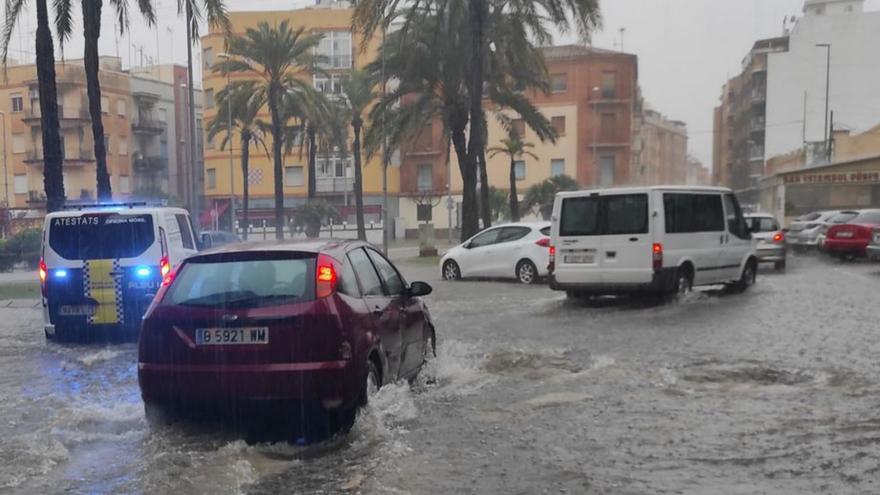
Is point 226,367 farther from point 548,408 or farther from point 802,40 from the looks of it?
point 802,40

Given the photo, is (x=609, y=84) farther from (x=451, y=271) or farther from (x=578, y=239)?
(x=578, y=239)

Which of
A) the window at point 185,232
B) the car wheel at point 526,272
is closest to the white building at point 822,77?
the car wheel at point 526,272

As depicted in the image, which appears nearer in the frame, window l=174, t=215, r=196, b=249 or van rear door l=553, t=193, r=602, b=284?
window l=174, t=215, r=196, b=249

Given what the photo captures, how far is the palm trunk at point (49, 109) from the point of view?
1727 centimetres

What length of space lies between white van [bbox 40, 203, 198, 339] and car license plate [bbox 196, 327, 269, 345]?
521 cm

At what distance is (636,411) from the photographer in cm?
689

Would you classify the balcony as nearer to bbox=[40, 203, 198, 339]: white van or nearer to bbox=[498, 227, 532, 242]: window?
bbox=[498, 227, 532, 242]: window

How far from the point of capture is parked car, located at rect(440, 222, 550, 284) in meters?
19.0

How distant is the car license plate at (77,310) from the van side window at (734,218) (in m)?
10.9

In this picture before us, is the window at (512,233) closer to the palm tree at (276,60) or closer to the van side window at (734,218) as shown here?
the van side window at (734,218)

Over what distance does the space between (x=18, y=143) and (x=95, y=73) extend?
51.6 metres

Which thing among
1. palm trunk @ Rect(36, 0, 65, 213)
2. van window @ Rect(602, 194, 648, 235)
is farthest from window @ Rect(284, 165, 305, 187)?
van window @ Rect(602, 194, 648, 235)

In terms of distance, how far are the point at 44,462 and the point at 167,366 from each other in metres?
1.01

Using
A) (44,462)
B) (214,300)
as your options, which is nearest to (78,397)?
(44,462)
